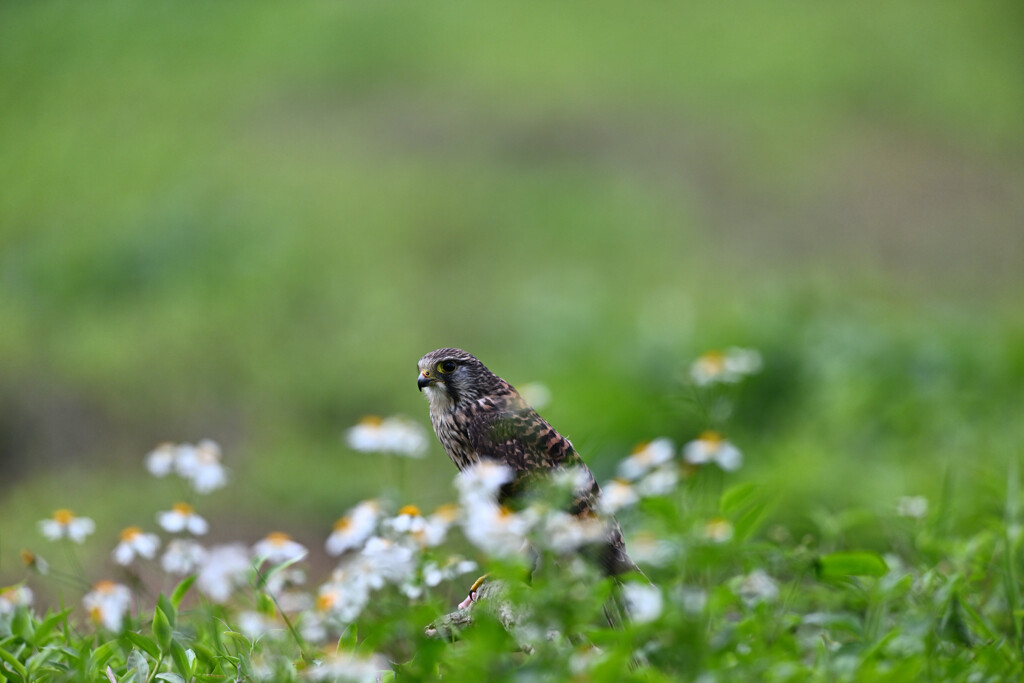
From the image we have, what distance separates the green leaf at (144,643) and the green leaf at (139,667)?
0.06 meters

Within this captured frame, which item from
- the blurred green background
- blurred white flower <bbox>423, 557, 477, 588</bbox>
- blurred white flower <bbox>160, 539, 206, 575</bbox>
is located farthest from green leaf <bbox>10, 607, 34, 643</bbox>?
the blurred green background

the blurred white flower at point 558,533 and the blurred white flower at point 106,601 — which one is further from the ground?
the blurred white flower at point 106,601

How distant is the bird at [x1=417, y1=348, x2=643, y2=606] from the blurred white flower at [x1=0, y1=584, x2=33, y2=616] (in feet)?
3.59

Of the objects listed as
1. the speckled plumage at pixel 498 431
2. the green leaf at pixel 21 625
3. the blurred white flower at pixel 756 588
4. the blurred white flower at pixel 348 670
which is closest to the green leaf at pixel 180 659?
the green leaf at pixel 21 625

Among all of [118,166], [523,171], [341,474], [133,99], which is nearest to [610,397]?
[341,474]

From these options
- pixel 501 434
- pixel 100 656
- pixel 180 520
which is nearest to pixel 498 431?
pixel 501 434

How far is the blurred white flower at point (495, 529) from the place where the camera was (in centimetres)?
167

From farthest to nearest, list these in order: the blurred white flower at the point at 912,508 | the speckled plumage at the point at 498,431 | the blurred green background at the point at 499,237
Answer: the blurred green background at the point at 499,237, the blurred white flower at the point at 912,508, the speckled plumage at the point at 498,431

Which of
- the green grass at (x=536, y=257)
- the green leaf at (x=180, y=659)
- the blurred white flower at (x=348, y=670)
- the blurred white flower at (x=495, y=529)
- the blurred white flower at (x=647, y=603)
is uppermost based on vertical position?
the green grass at (x=536, y=257)

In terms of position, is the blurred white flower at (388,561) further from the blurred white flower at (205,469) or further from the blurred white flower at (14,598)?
the blurred white flower at (14,598)

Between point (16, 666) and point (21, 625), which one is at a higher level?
point (21, 625)

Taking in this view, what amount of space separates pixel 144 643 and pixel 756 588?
141cm

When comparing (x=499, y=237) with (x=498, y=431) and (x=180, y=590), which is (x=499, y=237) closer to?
(x=498, y=431)

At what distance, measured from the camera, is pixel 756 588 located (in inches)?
101
